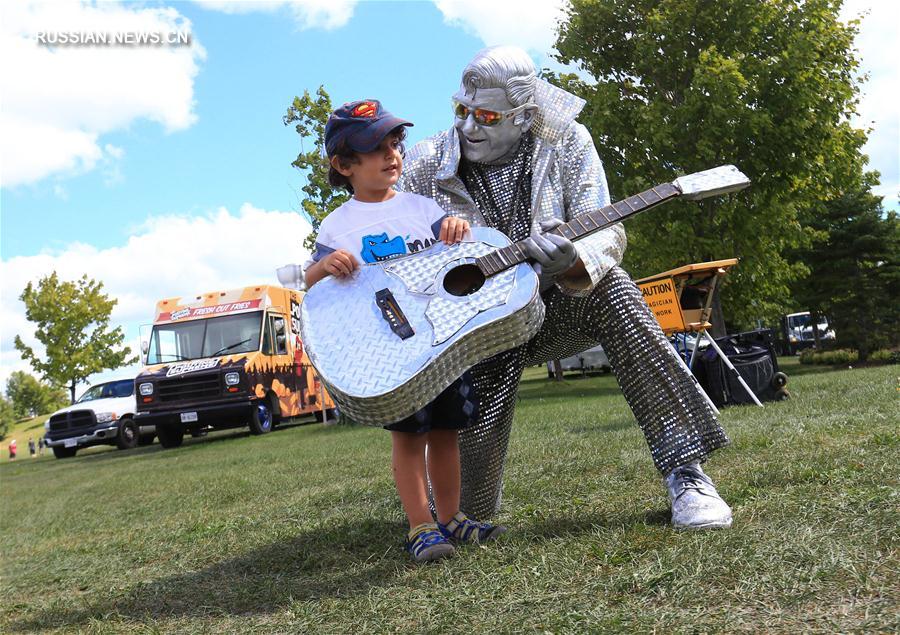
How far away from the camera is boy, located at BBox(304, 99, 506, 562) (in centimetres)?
283

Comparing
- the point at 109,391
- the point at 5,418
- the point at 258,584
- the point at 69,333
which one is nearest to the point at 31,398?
the point at 5,418

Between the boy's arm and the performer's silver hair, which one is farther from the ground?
the performer's silver hair

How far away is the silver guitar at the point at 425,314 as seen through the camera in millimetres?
2441

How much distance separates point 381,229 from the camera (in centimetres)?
294

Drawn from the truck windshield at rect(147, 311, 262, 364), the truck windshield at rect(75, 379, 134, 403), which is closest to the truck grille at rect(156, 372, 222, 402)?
the truck windshield at rect(147, 311, 262, 364)

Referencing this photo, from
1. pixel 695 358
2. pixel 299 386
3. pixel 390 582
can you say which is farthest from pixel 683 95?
pixel 390 582

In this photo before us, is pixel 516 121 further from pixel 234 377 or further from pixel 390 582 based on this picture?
pixel 234 377

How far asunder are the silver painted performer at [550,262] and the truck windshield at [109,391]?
17.9 metres

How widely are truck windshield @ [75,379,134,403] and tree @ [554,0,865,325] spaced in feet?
41.9

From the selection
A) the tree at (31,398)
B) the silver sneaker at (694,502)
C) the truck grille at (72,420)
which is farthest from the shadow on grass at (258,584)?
the tree at (31,398)

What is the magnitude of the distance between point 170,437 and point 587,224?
14.9 m

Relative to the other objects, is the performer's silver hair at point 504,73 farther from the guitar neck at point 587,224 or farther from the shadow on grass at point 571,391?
the shadow on grass at point 571,391

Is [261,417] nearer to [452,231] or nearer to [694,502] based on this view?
[452,231]

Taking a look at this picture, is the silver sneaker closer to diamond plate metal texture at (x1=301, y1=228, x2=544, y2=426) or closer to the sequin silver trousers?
the sequin silver trousers
